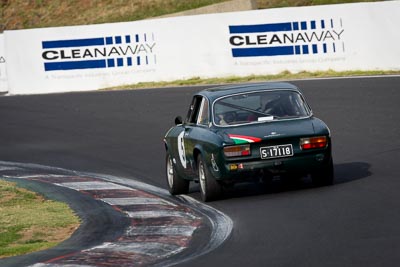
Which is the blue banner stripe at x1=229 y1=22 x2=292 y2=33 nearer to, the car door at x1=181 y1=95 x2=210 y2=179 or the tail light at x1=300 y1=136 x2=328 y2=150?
the car door at x1=181 y1=95 x2=210 y2=179

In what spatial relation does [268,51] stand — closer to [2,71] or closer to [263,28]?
[263,28]

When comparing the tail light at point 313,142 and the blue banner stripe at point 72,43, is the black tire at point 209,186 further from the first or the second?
the blue banner stripe at point 72,43

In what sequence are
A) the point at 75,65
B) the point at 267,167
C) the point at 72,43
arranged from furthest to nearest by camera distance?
1. the point at 72,43
2. the point at 75,65
3. the point at 267,167

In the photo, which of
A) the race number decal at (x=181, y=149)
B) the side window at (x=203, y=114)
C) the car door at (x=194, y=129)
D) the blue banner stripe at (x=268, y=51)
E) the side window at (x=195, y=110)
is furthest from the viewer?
the blue banner stripe at (x=268, y=51)

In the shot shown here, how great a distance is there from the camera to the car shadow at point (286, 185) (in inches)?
536

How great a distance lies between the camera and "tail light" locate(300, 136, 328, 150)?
12898 mm

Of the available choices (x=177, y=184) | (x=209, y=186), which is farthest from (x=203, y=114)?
(x=209, y=186)

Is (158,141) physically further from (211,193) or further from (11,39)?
(11,39)

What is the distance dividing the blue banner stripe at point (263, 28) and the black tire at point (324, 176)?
53.3 ft

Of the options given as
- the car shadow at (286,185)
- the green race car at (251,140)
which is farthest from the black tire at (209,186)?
the car shadow at (286,185)

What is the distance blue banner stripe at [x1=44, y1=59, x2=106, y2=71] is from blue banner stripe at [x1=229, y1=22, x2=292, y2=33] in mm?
4050

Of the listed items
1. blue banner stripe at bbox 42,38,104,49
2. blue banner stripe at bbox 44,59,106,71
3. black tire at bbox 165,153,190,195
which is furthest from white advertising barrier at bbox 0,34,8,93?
black tire at bbox 165,153,190,195

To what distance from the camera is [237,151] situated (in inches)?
506

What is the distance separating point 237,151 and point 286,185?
142cm
